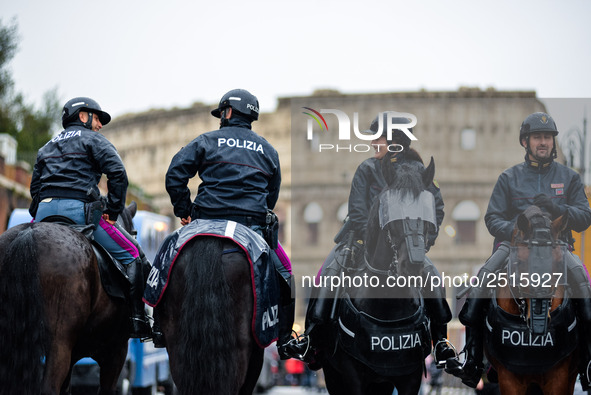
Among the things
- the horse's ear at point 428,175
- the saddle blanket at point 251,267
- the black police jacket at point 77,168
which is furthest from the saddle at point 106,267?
the horse's ear at point 428,175

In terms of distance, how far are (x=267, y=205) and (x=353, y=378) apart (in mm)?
1858

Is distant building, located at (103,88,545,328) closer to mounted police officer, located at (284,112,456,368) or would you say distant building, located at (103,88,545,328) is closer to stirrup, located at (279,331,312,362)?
mounted police officer, located at (284,112,456,368)

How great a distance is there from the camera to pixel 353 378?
30.4 feet

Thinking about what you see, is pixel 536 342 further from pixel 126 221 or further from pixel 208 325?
pixel 126 221

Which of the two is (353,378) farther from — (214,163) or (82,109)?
(82,109)

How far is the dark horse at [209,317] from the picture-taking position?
25.8 ft

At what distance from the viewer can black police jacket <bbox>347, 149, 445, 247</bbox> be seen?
9516mm

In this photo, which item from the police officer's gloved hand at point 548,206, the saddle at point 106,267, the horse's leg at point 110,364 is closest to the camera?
the police officer's gloved hand at point 548,206

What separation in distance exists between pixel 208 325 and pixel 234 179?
5.24ft

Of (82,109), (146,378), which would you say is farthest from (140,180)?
(82,109)

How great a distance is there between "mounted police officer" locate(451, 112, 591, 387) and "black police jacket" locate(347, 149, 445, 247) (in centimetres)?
67

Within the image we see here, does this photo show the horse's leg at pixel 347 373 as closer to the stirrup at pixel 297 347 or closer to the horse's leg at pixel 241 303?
the stirrup at pixel 297 347

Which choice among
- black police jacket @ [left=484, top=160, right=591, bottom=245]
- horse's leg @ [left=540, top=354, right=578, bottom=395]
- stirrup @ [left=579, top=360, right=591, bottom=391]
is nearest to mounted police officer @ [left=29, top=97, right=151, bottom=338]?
black police jacket @ [left=484, top=160, right=591, bottom=245]

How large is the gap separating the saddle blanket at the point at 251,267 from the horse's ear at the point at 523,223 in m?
2.39
